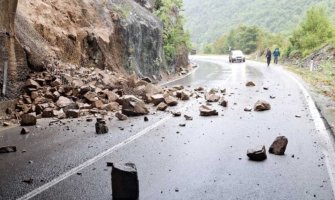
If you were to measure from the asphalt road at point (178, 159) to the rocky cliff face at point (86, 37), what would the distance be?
4313 mm

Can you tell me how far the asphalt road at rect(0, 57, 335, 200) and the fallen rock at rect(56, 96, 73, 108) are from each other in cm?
144

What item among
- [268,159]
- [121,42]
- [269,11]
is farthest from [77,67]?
[269,11]

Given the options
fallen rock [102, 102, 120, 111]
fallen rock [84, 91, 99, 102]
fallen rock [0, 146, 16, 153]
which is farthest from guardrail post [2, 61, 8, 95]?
fallen rock [0, 146, 16, 153]

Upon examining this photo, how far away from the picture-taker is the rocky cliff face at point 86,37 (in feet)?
46.4

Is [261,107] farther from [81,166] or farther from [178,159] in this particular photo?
[81,166]

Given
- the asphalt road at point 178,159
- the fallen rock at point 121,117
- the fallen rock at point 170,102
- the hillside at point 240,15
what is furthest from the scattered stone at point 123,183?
the hillside at point 240,15

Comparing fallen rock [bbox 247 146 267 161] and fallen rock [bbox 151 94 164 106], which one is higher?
fallen rock [bbox 247 146 267 161]

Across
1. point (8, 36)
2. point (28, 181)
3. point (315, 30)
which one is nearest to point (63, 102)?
point (8, 36)

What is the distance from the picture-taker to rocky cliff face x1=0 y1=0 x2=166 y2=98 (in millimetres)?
14148

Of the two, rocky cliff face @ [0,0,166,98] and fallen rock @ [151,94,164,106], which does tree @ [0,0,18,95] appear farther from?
fallen rock @ [151,94,164,106]

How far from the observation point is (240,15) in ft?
451

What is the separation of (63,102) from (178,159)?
616cm

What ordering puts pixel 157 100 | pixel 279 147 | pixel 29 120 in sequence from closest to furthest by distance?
1. pixel 279 147
2. pixel 29 120
3. pixel 157 100

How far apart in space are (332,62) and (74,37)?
798 inches
